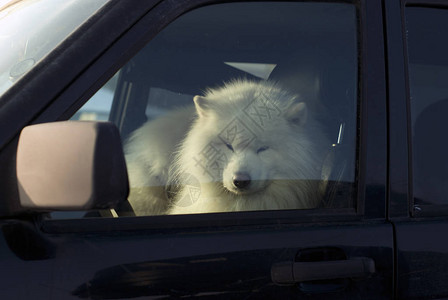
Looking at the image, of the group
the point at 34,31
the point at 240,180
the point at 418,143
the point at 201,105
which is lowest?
the point at 240,180

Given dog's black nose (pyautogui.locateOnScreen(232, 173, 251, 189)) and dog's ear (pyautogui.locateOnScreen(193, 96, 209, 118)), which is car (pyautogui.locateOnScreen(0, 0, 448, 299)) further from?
dog's black nose (pyautogui.locateOnScreen(232, 173, 251, 189))

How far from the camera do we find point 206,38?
5.43ft

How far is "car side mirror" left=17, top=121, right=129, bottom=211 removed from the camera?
1104 millimetres

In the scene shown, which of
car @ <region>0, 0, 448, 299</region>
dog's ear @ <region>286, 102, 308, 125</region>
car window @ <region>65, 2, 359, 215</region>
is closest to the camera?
car @ <region>0, 0, 448, 299</region>

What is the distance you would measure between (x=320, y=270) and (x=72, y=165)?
77 centimetres

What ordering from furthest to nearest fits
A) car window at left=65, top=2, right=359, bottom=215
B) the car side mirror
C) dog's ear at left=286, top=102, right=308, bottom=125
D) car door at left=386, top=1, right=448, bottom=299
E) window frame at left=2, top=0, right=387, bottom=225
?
dog's ear at left=286, top=102, right=308, bottom=125
car window at left=65, top=2, right=359, bottom=215
car door at left=386, top=1, right=448, bottom=299
window frame at left=2, top=0, right=387, bottom=225
the car side mirror

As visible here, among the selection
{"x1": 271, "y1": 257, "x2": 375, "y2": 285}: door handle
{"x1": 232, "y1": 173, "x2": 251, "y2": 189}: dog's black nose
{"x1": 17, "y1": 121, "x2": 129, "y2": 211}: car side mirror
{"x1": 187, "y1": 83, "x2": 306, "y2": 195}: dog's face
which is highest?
Result: {"x1": 187, "y1": 83, "x2": 306, "y2": 195}: dog's face

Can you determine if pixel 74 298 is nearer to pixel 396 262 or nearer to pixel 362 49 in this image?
pixel 396 262

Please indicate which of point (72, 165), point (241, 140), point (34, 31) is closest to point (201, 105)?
point (241, 140)

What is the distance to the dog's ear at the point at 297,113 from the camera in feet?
6.09

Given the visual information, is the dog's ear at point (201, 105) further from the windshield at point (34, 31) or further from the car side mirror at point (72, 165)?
the car side mirror at point (72, 165)

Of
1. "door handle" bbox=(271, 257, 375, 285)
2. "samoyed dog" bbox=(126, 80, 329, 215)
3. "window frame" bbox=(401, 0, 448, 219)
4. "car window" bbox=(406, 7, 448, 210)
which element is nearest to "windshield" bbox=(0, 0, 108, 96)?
"samoyed dog" bbox=(126, 80, 329, 215)

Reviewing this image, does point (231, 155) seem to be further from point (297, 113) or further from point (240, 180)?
point (297, 113)

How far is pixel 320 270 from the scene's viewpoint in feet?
4.45
